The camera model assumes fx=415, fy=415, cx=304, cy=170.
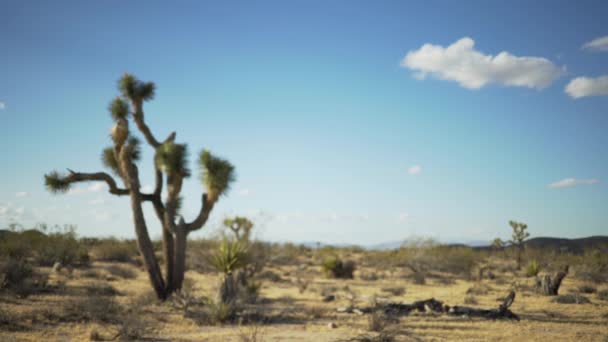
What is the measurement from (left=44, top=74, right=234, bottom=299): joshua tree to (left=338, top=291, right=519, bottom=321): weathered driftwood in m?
5.10

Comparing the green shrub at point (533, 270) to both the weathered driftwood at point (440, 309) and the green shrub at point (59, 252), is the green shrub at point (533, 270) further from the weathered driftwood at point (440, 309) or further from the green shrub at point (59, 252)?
the green shrub at point (59, 252)

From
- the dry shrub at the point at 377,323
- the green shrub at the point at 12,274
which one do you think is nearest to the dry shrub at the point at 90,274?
the green shrub at the point at 12,274

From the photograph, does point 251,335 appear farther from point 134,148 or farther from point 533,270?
point 533,270

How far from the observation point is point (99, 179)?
12914 millimetres

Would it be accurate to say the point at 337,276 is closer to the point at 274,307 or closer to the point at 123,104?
the point at 274,307

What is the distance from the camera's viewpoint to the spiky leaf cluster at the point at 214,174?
40.5 ft

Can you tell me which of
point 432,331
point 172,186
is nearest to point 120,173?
point 172,186

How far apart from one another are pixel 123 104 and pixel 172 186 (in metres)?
3.09

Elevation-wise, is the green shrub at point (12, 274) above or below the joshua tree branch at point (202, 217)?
below

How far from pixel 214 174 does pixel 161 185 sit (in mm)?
2034

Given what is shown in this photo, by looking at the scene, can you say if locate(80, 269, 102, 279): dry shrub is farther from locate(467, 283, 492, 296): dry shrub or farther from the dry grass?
locate(467, 283, 492, 296): dry shrub

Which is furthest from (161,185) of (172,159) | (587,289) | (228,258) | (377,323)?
(587,289)

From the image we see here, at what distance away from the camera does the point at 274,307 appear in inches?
484

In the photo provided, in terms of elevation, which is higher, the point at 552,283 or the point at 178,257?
the point at 178,257
